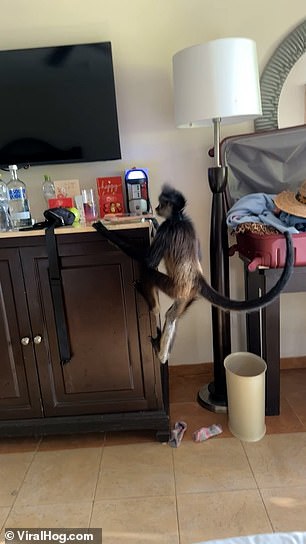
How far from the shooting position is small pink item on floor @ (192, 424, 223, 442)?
1.64 metres

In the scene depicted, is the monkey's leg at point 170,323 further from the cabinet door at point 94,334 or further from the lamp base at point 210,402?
the lamp base at point 210,402

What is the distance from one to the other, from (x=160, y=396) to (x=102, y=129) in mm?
1262

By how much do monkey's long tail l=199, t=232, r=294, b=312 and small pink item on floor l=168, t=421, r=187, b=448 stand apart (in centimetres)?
69

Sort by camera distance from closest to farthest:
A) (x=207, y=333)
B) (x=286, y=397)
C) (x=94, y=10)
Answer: (x=94, y=10) < (x=286, y=397) < (x=207, y=333)

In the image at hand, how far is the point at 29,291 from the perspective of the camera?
1.53m

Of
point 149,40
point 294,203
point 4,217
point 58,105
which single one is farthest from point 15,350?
point 149,40

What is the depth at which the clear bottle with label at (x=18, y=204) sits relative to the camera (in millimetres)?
1615

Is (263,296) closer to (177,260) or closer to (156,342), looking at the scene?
(177,260)

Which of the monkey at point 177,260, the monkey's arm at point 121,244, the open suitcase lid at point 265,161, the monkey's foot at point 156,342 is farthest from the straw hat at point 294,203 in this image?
the monkey's foot at point 156,342

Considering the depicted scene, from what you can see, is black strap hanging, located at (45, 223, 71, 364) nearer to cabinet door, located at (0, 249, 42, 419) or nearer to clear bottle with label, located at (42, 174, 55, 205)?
cabinet door, located at (0, 249, 42, 419)

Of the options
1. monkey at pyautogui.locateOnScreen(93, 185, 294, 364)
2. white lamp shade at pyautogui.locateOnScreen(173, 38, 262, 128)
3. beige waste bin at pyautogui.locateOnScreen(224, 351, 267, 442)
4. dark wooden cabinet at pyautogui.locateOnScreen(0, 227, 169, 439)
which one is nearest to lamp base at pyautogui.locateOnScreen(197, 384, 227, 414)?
beige waste bin at pyautogui.locateOnScreen(224, 351, 267, 442)

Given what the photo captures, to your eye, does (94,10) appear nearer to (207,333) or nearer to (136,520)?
(207,333)

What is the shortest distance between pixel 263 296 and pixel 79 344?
783mm

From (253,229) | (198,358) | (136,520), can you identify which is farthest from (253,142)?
(136,520)
